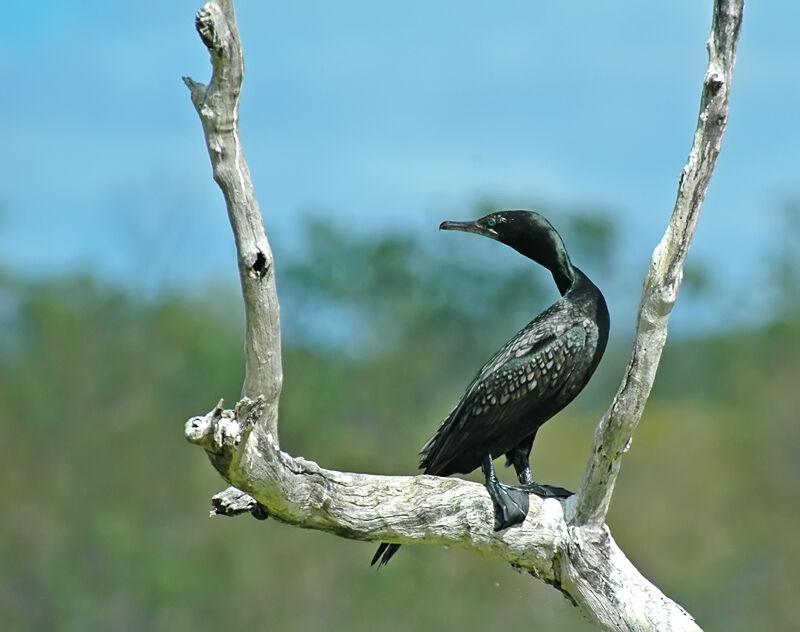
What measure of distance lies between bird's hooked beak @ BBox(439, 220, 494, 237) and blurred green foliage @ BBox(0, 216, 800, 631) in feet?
62.8

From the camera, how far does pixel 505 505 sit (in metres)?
5.54

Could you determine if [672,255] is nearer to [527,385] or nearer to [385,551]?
[527,385]

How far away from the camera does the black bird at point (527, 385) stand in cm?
582

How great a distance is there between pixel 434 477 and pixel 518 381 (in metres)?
0.55

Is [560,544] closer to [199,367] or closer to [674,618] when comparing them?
[674,618]

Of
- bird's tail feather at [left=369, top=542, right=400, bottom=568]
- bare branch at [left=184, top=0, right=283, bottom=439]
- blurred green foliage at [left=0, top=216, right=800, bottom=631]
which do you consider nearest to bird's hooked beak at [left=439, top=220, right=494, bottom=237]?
bird's tail feather at [left=369, top=542, right=400, bottom=568]

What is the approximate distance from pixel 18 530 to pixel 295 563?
5.92 m

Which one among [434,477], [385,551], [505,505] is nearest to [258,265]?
[434,477]

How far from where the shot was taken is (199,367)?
34.0 metres

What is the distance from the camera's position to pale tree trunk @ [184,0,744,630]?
455 cm

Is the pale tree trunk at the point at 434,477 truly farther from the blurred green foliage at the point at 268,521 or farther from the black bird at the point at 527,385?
the blurred green foliage at the point at 268,521

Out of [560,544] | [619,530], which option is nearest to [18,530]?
[619,530]

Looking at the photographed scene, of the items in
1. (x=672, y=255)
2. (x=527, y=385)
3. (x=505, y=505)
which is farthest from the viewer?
(x=527, y=385)

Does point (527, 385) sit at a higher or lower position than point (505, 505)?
higher
